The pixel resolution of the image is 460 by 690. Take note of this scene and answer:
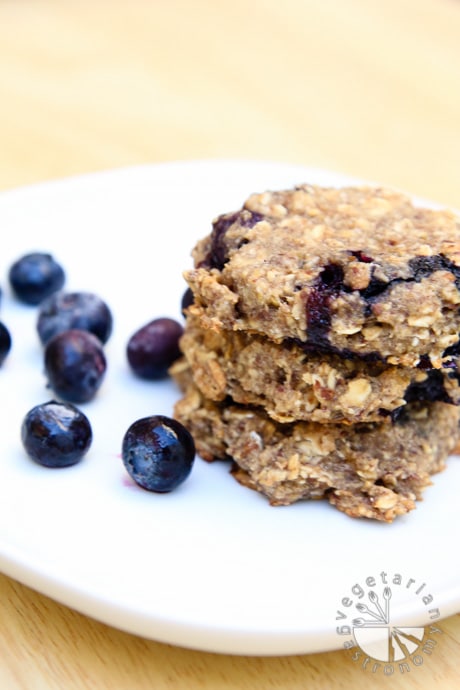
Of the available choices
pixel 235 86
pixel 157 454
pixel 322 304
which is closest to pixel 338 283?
pixel 322 304

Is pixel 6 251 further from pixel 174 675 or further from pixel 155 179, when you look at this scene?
pixel 174 675

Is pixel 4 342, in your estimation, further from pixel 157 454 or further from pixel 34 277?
pixel 157 454

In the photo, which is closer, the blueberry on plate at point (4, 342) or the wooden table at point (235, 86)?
the blueberry on plate at point (4, 342)

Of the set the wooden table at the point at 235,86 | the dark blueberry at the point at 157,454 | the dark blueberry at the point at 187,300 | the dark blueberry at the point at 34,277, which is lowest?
the dark blueberry at the point at 157,454

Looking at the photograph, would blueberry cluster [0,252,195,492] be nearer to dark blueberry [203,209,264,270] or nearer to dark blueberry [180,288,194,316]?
dark blueberry [180,288,194,316]

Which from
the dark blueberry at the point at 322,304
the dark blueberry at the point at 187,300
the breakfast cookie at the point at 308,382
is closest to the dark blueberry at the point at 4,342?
the dark blueberry at the point at 187,300

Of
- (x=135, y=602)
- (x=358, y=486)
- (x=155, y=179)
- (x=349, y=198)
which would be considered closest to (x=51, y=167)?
(x=155, y=179)

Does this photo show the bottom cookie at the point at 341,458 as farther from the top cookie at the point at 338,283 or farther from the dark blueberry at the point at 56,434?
the dark blueberry at the point at 56,434
